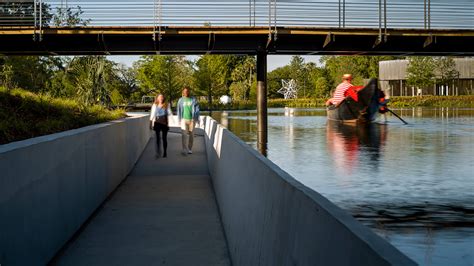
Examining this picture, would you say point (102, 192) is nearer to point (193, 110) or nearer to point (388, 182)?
point (388, 182)

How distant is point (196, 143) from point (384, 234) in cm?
1789

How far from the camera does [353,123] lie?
161 ft

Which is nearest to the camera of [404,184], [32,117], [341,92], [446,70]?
[32,117]

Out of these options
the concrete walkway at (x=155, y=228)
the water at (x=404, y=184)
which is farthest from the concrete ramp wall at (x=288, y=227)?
the water at (x=404, y=184)

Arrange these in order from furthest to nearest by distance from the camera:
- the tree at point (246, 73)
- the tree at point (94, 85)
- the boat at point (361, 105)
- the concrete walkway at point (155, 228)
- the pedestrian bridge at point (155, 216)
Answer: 1. the tree at point (246, 73)
2. the boat at point (361, 105)
3. the tree at point (94, 85)
4. the concrete walkway at point (155, 228)
5. the pedestrian bridge at point (155, 216)

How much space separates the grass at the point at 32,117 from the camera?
39.9 ft

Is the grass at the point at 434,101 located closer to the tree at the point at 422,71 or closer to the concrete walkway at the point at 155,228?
the tree at the point at 422,71

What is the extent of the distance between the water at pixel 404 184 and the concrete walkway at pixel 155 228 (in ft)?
7.66

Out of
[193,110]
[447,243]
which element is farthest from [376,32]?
[447,243]

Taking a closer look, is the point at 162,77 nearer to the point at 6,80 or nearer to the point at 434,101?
the point at 434,101

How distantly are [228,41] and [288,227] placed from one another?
28.2 m

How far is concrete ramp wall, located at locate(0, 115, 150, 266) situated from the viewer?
6.34m

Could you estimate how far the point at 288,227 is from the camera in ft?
14.4

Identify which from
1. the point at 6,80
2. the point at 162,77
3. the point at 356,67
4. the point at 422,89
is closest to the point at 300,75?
the point at 356,67
